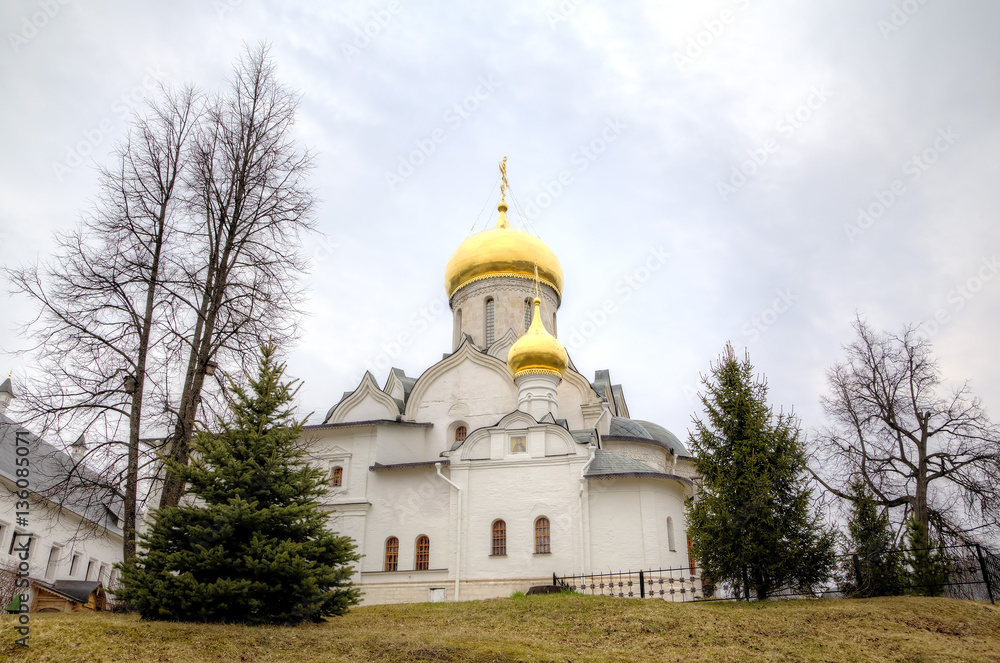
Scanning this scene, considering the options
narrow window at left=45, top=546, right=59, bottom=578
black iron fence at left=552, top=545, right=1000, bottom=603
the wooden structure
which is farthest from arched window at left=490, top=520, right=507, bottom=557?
narrow window at left=45, top=546, right=59, bottom=578

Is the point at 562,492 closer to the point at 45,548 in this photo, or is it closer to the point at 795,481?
the point at 795,481

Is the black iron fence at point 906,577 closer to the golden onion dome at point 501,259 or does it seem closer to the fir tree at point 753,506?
the fir tree at point 753,506

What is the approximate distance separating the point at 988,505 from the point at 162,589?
15290 millimetres

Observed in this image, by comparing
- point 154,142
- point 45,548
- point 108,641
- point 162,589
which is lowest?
point 108,641

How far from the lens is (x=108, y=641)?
778 centimetres

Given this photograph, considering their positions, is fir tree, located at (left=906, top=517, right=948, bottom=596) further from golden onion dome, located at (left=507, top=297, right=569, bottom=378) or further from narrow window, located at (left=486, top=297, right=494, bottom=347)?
narrow window, located at (left=486, top=297, right=494, bottom=347)

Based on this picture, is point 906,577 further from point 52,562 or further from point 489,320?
point 52,562

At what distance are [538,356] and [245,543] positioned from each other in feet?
37.6

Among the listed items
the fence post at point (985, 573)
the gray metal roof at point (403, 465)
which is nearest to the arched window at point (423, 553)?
the gray metal roof at point (403, 465)

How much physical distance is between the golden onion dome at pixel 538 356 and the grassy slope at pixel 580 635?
28.7ft

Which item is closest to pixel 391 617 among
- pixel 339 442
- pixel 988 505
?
pixel 339 442

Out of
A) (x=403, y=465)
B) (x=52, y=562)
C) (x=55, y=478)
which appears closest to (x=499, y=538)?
(x=403, y=465)

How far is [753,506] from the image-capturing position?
1238 centimetres

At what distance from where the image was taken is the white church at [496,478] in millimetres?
17031
